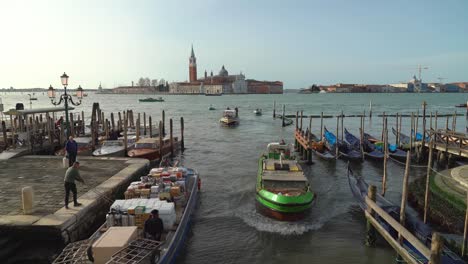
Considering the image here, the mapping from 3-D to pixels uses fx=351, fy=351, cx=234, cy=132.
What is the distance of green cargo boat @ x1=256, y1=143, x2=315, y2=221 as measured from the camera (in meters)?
13.2

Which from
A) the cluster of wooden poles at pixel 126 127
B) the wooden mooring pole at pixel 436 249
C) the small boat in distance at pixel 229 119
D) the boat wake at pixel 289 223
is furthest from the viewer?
the small boat in distance at pixel 229 119

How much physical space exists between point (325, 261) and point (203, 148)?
71.5 feet

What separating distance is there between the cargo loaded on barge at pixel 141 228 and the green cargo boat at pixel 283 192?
3002mm

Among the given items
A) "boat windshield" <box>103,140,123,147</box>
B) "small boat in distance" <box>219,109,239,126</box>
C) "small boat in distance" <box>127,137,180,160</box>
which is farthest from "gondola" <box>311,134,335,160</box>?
"small boat in distance" <box>219,109,239,126</box>

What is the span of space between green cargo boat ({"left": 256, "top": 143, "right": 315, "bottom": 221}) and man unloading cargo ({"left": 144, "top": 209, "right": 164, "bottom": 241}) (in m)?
5.38

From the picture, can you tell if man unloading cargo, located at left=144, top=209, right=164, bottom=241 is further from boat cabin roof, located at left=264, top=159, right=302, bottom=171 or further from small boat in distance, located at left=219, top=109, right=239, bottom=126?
small boat in distance, located at left=219, top=109, right=239, bottom=126

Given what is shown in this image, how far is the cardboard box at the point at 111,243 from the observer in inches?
311

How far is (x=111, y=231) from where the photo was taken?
867 cm

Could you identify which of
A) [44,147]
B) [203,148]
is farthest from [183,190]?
[203,148]

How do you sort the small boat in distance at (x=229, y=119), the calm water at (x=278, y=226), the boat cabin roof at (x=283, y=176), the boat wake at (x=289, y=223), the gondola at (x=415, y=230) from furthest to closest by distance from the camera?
the small boat in distance at (x=229, y=119) < the boat cabin roof at (x=283, y=176) < the boat wake at (x=289, y=223) < the calm water at (x=278, y=226) < the gondola at (x=415, y=230)

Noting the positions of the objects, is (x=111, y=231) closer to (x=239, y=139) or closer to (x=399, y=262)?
(x=399, y=262)

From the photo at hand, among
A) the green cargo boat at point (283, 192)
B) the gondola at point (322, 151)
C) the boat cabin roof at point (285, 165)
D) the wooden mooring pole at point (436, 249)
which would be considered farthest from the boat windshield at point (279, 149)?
the wooden mooring pole at point (436, 249)

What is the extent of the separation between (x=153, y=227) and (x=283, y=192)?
21.4 feet

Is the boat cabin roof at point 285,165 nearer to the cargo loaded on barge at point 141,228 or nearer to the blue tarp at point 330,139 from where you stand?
the cargo loaded on barge at point 141,228
